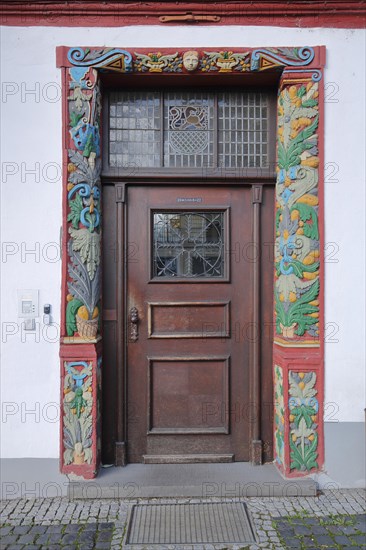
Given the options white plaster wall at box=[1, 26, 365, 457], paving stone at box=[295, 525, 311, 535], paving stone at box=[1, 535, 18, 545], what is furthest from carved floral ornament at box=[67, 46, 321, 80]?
paving stone at box=[1, 535, 18, 545]

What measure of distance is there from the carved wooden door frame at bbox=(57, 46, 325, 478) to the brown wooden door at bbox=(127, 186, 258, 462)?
418 mm

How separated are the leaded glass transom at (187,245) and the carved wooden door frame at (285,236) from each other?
0.59 metres

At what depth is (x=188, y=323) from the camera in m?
4.22

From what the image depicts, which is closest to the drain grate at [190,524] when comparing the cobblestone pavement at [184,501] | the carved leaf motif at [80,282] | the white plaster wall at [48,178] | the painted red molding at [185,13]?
the cobblestone pavement at [184,501]

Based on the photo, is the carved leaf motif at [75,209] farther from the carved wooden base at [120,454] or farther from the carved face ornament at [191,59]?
the carved wooden base at [120,454]

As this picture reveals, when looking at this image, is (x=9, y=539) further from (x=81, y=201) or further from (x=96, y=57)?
(x=96, y=57)

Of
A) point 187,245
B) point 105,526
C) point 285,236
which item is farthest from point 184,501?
point 285,236

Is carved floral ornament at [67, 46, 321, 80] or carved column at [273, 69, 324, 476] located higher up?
carved floral ornament at [67, 46, 321, 80]

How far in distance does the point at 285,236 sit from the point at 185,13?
79.9 inches

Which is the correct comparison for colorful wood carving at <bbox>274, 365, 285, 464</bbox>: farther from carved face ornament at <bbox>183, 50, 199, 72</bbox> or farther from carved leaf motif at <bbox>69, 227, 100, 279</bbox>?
carved face ornament at <bbox>183, 50, 199, 72</bbox>

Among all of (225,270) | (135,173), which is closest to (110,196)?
(135,173)

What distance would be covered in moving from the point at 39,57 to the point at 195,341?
9.00 ft

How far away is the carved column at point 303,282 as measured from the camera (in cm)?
387

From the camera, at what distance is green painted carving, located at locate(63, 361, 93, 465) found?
383 centimetres
